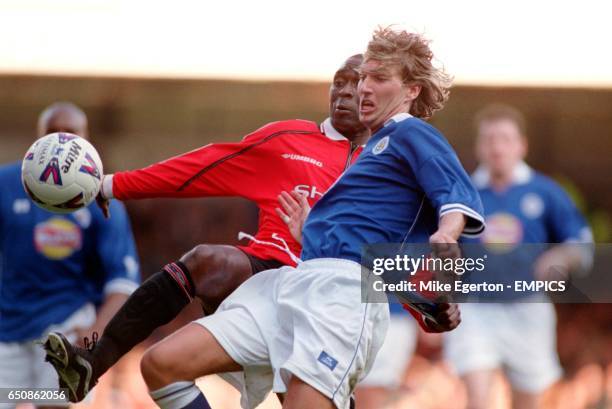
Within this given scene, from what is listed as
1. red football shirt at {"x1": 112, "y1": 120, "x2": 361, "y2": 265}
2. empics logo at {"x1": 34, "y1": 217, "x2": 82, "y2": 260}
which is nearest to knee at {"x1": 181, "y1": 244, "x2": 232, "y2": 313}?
red football shirt at {"x1": 112, "y1": 120, "x2": 361, "y2": 265}

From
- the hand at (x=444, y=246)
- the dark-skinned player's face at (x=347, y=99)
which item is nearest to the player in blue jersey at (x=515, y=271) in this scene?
the dark-skinned player's face at (x=347, y=99)

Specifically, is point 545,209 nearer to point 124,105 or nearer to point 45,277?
point 45,277

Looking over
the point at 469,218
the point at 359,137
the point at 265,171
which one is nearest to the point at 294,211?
the point at 265,171

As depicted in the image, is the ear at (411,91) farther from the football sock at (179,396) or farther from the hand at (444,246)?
the football sock at (179,396)

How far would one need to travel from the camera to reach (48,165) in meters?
4.84

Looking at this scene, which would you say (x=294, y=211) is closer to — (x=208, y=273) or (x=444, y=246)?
(x=208, y=273)

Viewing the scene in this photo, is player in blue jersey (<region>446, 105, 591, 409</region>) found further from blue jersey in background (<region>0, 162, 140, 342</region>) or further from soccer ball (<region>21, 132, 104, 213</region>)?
soccer ball (<region>21, 132, 104, 213</region>)

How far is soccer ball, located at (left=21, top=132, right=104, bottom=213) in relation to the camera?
190 inches

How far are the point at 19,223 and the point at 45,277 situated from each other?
1.21 ft

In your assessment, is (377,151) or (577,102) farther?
(577,102)

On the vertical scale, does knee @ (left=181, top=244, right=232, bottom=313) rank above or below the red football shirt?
below

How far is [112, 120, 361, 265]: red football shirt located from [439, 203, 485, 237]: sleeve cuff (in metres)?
1.10

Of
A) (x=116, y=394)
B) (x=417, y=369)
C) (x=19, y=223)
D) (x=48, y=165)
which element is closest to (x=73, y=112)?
(x=19, y=223)

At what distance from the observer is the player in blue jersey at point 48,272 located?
713 cm
